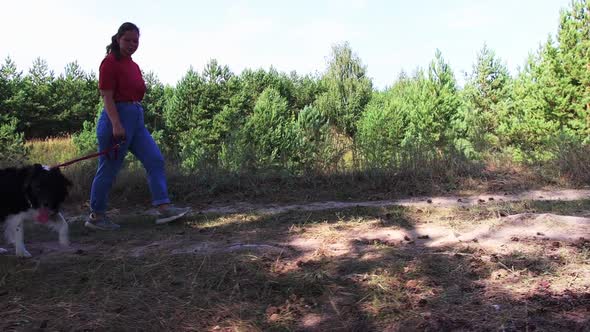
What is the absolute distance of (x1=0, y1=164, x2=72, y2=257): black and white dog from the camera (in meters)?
3.52

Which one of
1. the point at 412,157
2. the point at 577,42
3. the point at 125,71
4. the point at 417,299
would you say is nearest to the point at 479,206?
the point at 412,157

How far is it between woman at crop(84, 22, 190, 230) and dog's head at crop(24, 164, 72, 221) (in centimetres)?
62

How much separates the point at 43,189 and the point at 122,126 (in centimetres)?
93

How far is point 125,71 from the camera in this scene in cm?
420

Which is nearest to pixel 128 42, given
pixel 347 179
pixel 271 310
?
pixel 271 310

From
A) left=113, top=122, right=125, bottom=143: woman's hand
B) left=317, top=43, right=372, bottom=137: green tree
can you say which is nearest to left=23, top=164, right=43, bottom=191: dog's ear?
left=113, top=122, right=125, bottom=143: woman's hand

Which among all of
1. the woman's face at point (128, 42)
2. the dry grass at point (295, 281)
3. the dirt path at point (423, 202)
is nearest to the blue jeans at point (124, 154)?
the dry grass at point (295, 281)

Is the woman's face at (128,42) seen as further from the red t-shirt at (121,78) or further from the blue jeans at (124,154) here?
the blue jeans at (124,154)

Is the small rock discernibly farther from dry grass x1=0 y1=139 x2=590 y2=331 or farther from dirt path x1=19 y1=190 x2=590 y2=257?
dirt path x1=19 y1=190 x2=590 y2=257

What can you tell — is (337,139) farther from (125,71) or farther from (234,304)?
(234,304)

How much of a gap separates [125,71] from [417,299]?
130 inches

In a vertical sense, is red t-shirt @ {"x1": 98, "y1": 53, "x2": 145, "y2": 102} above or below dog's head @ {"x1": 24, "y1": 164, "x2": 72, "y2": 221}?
above

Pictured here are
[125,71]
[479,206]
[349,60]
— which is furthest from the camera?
[349,60]

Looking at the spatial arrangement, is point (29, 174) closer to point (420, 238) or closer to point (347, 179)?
point (420, 238)
